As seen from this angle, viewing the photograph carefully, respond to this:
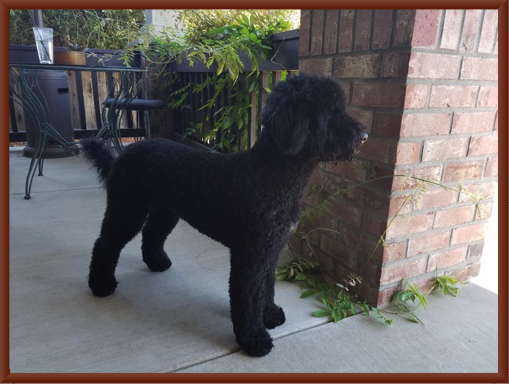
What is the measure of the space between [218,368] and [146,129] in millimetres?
4717

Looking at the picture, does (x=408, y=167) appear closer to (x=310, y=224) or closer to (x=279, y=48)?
(x=310, y=224)

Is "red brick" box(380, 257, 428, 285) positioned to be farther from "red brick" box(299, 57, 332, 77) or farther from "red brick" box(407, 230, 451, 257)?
"red brick" box(299, 57, 332, 77)

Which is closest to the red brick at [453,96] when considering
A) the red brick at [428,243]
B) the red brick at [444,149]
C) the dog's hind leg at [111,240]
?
the red brick at [444,149]

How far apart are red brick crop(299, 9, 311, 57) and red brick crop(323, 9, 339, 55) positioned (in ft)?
0.51

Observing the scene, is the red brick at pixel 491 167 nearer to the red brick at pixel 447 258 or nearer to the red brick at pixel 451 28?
the red brick at pixel 447 258

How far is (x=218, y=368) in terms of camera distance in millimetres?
1409

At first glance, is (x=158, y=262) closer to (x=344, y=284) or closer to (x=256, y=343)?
(x=256, y=343)

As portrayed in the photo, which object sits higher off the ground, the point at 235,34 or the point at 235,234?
the point at 235,34

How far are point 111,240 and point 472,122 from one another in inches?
74.8

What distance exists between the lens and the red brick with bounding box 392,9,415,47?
4.75 feet

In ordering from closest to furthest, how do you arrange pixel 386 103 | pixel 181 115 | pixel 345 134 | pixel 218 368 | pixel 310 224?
pixel 345 134, pixel 218 368, pixel 386 103, pixel 310 224, pixel 181 115

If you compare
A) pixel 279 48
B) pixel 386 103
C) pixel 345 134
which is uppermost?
pixel 279 48

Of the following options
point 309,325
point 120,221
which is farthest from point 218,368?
point 120,221

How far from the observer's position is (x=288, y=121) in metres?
1.26
